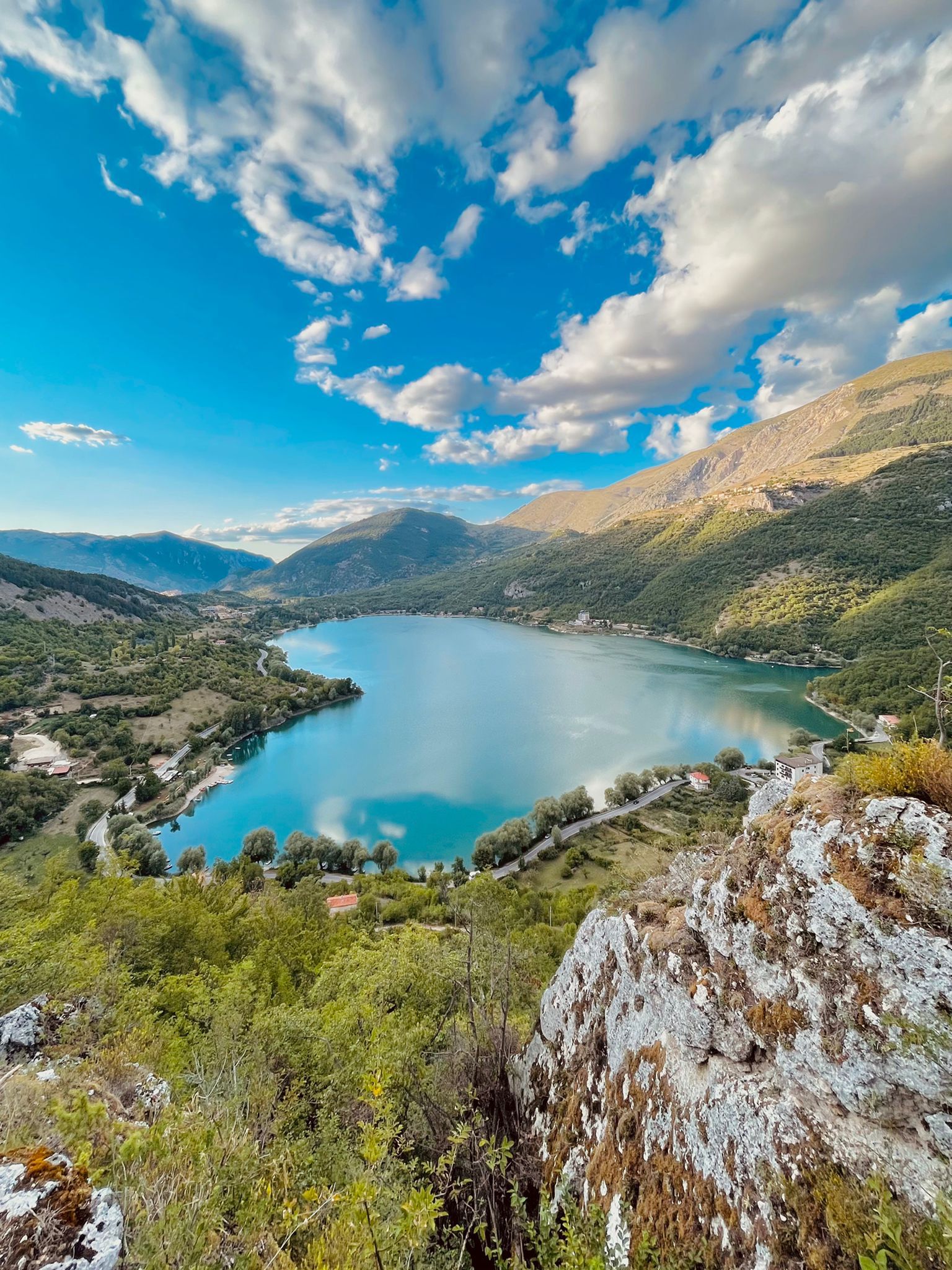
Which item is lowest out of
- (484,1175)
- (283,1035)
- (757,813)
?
(283,1035)

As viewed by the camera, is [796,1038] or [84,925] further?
[84,925]

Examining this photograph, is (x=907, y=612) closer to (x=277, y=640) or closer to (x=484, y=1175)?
(x=484, y=1175)

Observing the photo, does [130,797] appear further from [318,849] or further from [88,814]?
[318,849]

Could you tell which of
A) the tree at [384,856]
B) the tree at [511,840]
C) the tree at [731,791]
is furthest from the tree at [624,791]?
the tree at [384,856]

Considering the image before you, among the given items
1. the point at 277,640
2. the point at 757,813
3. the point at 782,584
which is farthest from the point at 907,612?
the point at 277,640

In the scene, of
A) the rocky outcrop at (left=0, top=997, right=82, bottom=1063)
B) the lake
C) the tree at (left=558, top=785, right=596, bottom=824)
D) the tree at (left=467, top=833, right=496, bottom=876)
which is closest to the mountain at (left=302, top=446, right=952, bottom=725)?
the lake

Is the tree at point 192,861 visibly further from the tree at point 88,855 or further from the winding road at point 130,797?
the winding road at point 130,797

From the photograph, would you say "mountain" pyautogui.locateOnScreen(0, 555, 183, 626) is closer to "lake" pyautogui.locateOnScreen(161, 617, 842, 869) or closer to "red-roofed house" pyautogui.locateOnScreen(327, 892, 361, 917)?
"lake" pyautogui.locateOnScreen(161, 617, 842, 869)
